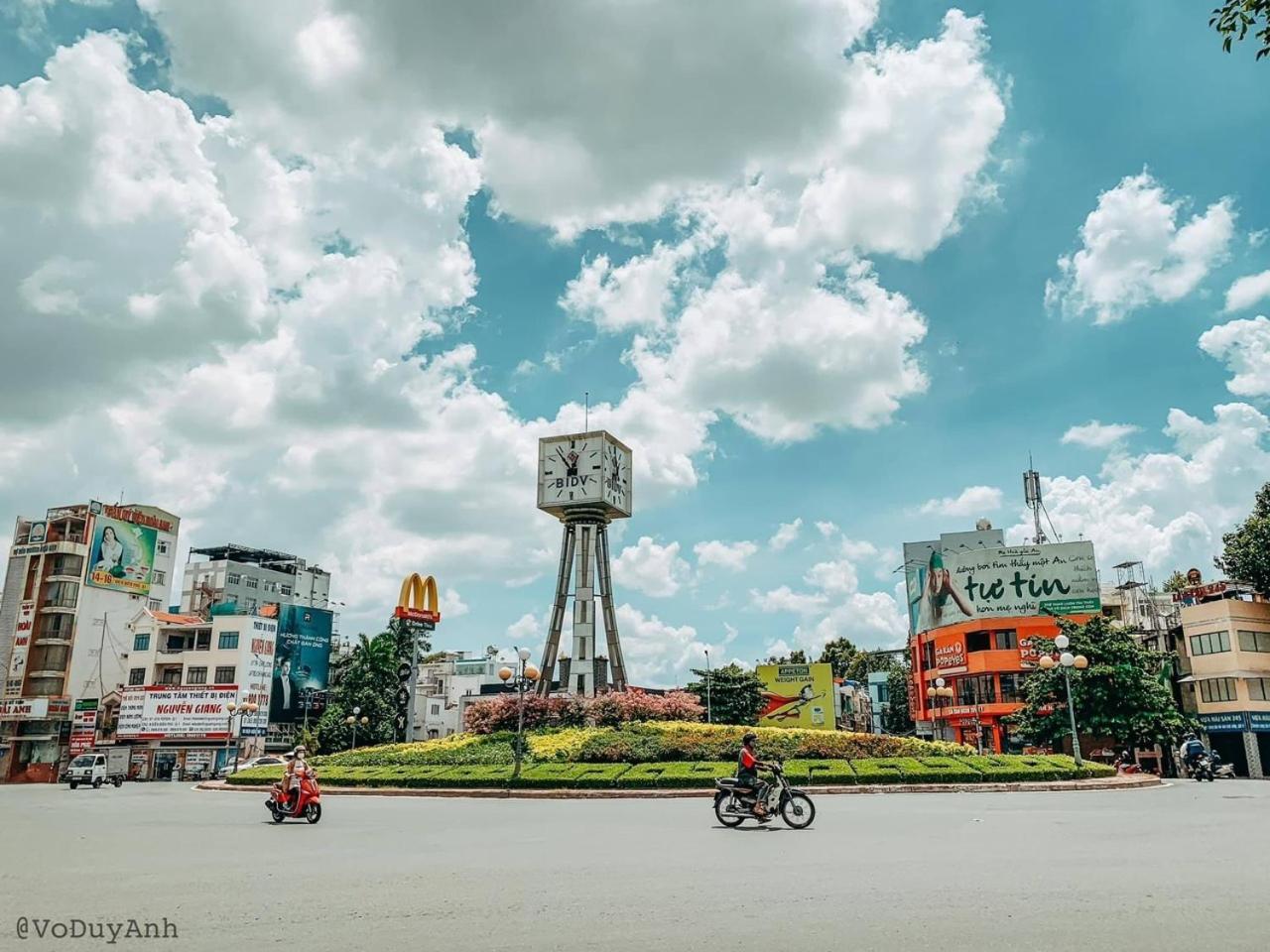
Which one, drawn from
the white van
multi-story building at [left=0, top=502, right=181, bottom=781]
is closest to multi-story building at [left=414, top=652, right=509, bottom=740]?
multi-story building at [left=0, top=502, right=181, bottom=781]

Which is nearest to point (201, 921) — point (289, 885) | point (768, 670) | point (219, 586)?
point (289, 885)

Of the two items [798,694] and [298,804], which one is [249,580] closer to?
[798,694]

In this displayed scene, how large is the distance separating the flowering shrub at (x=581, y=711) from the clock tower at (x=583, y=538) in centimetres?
1070

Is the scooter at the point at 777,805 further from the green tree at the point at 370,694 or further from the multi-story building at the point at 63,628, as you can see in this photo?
the multi-story building at the point at 63,628

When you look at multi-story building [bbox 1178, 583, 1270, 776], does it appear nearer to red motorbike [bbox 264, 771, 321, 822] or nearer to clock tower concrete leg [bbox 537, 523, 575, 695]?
clock tower concrete leg [bbox 537, 523, 575, 695]

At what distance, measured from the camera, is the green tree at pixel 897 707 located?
90.9 metres

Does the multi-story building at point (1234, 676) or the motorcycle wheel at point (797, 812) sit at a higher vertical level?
the multi-story building at point (1234, 676)

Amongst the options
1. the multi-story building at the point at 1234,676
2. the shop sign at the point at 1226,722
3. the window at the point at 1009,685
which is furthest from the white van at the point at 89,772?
the shop sign at the point at 1226,722

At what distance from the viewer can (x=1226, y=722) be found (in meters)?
45.0

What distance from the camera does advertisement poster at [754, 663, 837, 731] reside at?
79.1m

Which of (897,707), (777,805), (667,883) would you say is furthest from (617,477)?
(897,707)

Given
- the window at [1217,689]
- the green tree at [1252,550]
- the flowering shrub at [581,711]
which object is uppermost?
the green tree at [1252,550]

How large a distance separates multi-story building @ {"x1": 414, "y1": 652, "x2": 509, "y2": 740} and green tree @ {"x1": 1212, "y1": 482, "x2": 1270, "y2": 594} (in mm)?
54415

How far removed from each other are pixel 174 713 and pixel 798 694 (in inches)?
1920
